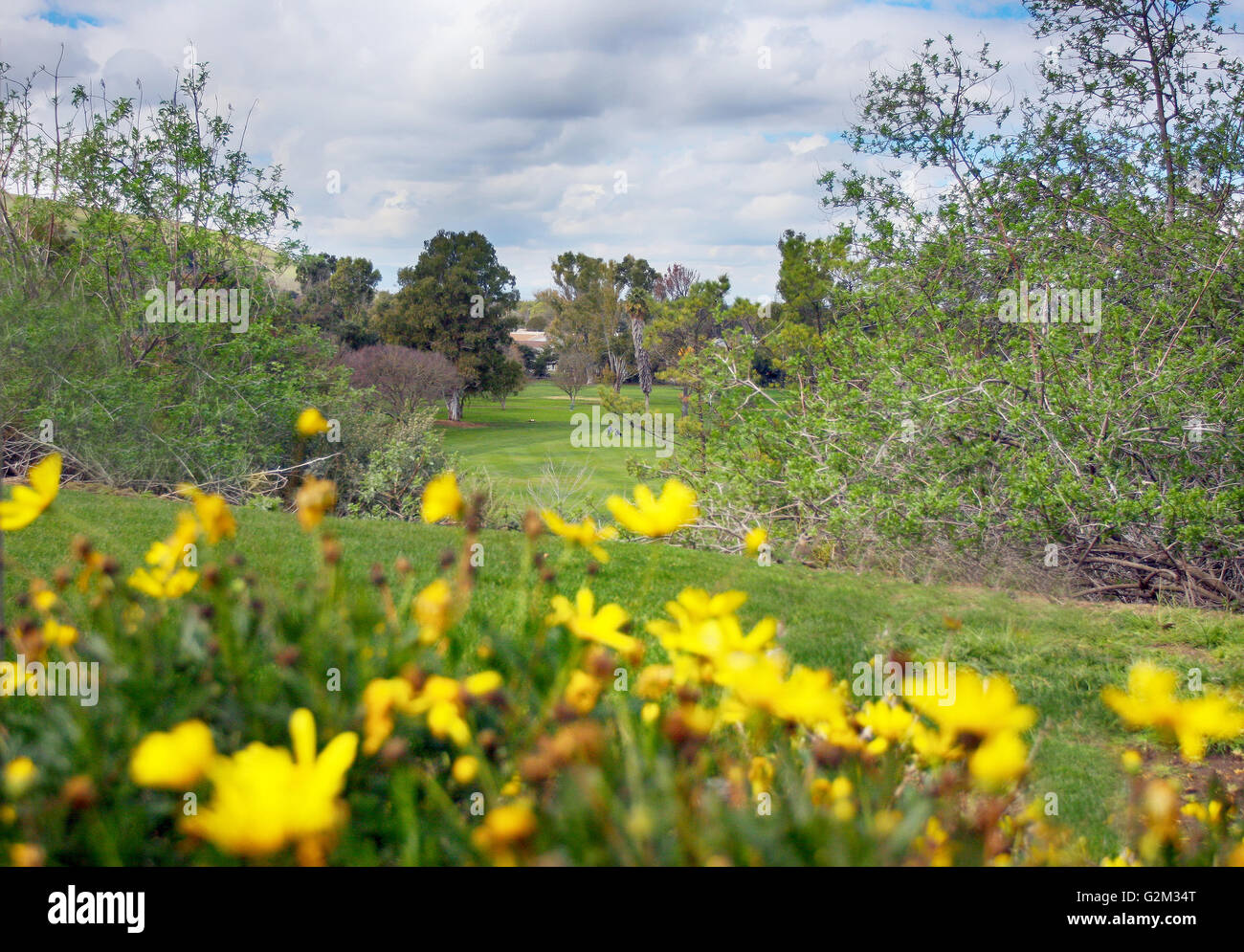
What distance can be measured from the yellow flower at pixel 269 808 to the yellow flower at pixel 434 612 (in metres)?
0.41

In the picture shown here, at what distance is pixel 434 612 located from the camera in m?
1.37

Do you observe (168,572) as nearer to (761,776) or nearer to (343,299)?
(761,776)

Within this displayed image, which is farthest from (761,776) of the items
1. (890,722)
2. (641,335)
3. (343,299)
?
(343,299)

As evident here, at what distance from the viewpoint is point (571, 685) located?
1.31 metres

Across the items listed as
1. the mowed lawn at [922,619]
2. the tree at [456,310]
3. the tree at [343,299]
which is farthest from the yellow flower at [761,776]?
the tree at [456,310]

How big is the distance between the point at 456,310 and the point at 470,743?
3201cm

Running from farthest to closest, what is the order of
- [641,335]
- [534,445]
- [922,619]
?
[534,445]
[641,335]
[922,619]

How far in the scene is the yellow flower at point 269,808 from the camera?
0.86 m

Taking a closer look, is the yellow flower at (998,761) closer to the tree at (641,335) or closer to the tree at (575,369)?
the tree at (641,335)

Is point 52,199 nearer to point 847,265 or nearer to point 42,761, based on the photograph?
point 847,265

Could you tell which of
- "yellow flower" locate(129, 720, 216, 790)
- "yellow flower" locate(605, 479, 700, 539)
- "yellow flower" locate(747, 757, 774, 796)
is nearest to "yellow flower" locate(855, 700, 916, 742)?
"yellow flower" locate(747, 757, 774, 796)
